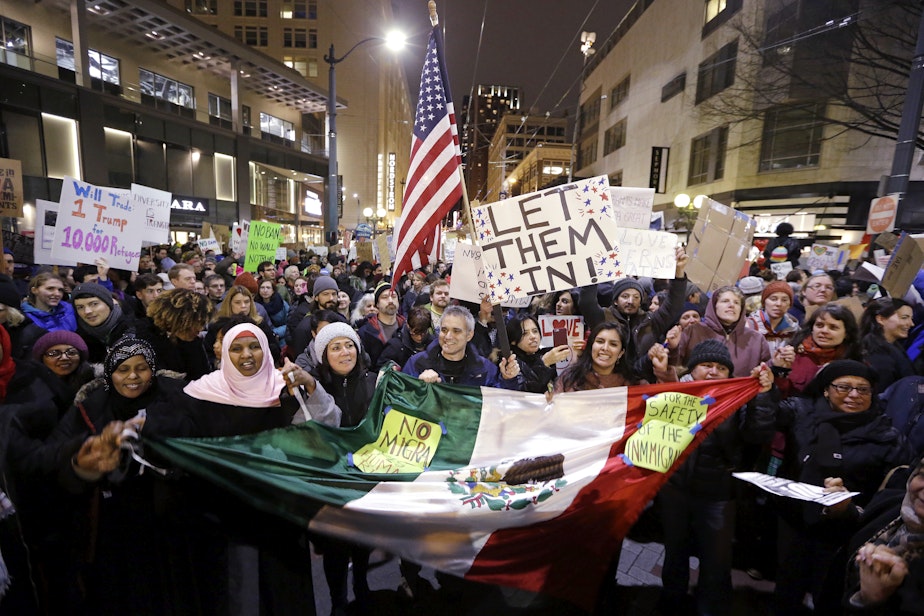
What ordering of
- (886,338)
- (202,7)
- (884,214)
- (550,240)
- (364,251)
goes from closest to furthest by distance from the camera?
1. (550,240)
2. (886,338)
3. (884,214)
4. (364,251)
5. (202,7)

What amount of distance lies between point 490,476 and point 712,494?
4.49 feet

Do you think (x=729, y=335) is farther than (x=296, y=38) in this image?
No

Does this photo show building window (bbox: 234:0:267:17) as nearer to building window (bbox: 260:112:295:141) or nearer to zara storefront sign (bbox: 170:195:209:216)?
building window (bbox: 260:112:295:141)

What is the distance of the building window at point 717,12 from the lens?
2336cm

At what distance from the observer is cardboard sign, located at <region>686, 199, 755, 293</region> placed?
6.07 metres

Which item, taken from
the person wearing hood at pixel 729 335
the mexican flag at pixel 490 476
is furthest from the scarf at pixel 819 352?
the mexican flag at pixel 490 476

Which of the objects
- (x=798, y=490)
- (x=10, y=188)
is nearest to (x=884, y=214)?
(x=798, y=490)

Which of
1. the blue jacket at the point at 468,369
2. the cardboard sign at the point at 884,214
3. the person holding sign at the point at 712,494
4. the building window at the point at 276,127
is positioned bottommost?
the person holding sign at the point at 712,494

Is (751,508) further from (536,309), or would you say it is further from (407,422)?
(536,309)

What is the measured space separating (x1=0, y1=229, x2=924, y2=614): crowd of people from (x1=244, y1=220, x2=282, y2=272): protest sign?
4474 millimetres

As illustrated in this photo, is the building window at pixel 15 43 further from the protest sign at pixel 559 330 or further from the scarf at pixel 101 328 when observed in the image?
the protest sign at pixel 559 330

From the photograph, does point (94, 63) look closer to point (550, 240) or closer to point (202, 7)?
point (550, 240)

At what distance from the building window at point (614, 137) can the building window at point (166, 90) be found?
Result: 30.6 m

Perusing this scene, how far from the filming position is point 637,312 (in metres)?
5.29
